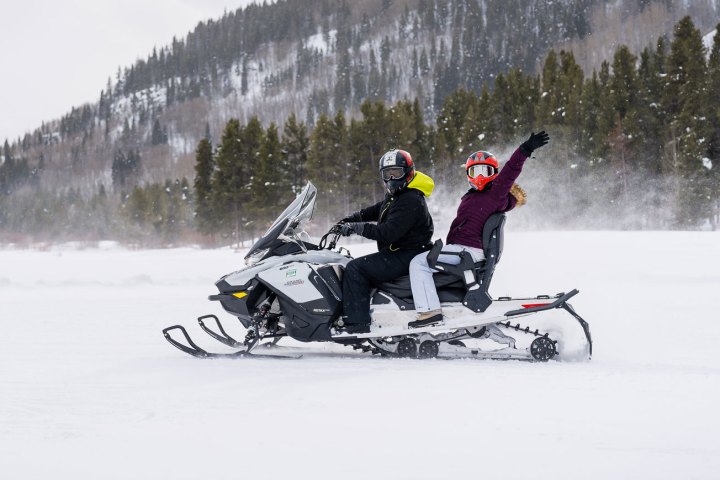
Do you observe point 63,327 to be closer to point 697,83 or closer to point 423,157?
point 697,83

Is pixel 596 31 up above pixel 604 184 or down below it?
above

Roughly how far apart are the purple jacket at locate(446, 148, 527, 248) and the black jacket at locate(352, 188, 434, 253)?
0.31 meters

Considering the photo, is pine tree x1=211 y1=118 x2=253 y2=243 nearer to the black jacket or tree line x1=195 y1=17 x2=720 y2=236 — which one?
tree line x1=195 y1=17 x2=720 y2=236

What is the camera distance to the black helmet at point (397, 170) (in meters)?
5.54

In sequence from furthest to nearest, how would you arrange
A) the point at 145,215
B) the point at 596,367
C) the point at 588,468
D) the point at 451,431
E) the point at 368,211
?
the point at 145,215 < the point at 368,211 < the point at 596,367 < the point at 451,431 < the point at 588,468

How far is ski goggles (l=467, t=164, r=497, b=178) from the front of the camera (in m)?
5.57

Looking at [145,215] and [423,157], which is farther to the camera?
[145,215]

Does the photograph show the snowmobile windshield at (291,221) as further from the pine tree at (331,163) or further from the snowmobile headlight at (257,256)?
the pine tree at (331,163)

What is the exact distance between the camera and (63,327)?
7648mm

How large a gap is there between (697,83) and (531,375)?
35264mm

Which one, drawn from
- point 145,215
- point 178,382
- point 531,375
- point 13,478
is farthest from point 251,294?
point 145,215

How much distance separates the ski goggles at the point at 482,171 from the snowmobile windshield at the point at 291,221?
1.51m

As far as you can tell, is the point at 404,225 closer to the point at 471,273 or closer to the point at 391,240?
the point at 391,240

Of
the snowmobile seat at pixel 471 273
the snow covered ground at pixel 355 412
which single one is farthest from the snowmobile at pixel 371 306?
the snow covered ground at pixel 355 412
